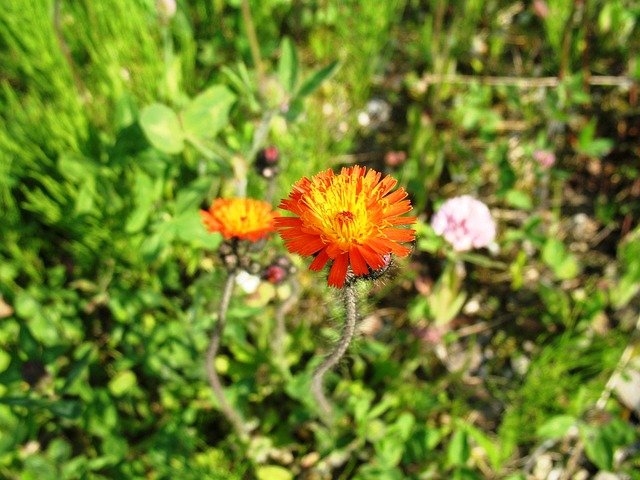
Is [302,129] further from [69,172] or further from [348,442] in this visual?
[348,442]

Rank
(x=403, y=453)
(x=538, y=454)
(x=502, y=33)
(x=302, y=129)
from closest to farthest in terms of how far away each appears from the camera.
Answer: (x=403, y=453) → (x=538, y=454) → (x=302, y=129) → (x=502, y=33)

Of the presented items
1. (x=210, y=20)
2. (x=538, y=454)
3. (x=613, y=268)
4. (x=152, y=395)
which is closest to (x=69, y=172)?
(x=152, y=395)

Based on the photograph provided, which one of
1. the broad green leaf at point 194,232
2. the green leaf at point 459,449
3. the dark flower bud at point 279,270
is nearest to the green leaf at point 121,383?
the broad green leaf at point 194,232

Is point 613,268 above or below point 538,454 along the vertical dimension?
above

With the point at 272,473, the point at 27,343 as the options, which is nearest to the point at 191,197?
the point at 27,343

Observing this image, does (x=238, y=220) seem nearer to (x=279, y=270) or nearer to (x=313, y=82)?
(x=279, y=270)

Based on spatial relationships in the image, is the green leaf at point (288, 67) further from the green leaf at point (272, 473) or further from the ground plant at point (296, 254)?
the green leaf at point (272, 473)

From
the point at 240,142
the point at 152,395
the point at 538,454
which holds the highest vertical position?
the point at 240,142
